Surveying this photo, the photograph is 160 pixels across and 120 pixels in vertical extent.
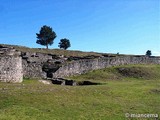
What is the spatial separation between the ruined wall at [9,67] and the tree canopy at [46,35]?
51.2 meters

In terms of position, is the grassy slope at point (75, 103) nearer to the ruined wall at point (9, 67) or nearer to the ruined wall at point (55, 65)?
the ruined wall at point (9, 67)

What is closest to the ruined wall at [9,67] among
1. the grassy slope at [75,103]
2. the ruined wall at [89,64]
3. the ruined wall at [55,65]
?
the ruined wall at [55,65]

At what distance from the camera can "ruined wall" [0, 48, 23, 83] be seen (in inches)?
1043

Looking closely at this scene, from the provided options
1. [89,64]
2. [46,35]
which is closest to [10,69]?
[89,64]

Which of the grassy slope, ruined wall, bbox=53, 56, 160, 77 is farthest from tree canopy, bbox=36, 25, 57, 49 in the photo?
the grassy slope

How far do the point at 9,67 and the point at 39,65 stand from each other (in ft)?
25.8

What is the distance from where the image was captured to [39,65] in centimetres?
3488

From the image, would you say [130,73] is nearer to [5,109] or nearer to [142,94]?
[142,94]

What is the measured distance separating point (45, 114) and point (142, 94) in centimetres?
1028

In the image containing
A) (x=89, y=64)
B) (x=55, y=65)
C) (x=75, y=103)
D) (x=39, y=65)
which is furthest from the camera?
(x=89, y=64)

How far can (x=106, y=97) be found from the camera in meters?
21.3

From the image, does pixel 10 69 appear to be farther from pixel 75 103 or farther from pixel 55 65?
pixel 75 103

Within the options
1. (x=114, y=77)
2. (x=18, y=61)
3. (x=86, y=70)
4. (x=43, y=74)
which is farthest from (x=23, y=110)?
(x=86, y=70)

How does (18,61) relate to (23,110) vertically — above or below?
above
